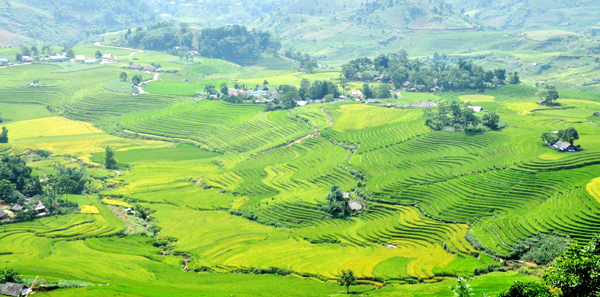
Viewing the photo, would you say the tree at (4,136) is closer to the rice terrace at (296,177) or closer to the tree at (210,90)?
the rice terrace at (296,177)

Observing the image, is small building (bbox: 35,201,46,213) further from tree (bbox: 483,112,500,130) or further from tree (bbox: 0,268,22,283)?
tree (bbox: 483,112,500,130)

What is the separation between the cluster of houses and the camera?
140ft

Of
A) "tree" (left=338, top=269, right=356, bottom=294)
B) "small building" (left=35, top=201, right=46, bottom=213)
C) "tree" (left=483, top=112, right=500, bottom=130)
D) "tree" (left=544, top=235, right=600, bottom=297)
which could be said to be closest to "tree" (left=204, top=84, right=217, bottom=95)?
"small building" (left=35, top=201, right=46, bottom=213)

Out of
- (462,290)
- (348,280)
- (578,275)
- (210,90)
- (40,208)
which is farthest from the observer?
(210,90)

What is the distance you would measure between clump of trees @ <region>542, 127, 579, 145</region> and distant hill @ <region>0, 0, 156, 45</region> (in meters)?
143

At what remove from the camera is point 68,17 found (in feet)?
549

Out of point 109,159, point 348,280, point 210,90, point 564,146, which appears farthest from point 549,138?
point 210,90

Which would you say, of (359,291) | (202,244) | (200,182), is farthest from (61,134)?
(359,291)

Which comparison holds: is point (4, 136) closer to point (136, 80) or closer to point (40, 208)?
point (40, 208)

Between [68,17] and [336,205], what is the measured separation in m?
153

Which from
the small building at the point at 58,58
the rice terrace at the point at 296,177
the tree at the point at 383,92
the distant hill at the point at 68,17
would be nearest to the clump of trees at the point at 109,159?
the rice terrace at the point at 296,177

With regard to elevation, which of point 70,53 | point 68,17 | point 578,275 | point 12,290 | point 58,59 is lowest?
point 12,290

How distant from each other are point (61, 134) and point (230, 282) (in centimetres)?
4956

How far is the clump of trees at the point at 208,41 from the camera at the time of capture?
127m
